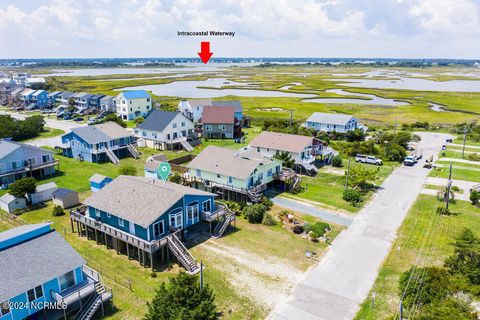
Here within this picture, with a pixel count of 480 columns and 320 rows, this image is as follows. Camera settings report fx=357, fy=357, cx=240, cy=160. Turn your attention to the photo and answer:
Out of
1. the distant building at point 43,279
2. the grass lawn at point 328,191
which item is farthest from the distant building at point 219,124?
the distant building at point 43,279

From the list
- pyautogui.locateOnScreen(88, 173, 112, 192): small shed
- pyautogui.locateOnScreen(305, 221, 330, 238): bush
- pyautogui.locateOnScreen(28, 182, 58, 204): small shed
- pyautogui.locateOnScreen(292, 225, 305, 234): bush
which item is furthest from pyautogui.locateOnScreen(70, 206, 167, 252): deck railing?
pyautogui.locateOnScreen(305, 221, 330, 238): bush

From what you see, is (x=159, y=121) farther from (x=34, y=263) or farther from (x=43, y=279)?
(x=43, y=279)

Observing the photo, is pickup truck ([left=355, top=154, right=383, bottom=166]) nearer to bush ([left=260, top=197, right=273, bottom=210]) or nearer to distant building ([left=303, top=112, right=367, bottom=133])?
distant building ([left=303, top=112, right=367, bottom=133])

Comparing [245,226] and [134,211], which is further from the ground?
[134,211]

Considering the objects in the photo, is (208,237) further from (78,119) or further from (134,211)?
(78,119)

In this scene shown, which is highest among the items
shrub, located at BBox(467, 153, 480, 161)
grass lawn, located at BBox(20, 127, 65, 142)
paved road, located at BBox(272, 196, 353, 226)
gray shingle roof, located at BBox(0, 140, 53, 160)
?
gray shingle roof, located at BBox(0, 140, 53, 160)

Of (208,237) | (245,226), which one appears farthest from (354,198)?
(208,237)

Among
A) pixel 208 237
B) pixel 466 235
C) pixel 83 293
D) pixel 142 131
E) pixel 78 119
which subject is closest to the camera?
pixel 83 293
